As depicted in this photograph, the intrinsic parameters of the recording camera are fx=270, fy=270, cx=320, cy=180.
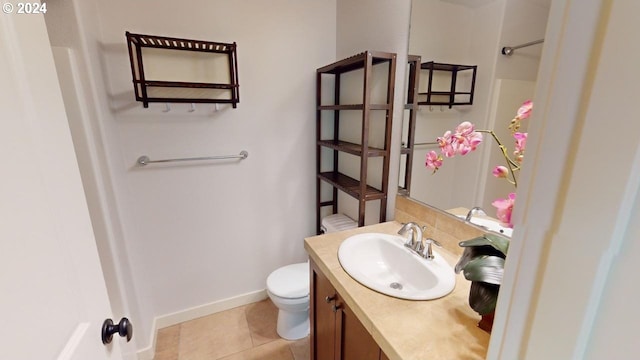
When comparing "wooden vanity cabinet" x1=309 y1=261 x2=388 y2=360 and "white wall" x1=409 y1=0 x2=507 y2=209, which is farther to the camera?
"white wall" x1=409 y1=0 x2=507 y2=209

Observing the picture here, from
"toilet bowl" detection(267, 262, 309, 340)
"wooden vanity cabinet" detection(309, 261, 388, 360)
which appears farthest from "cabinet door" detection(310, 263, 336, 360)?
"toilet bowl" detection(267, 262, 309, 340)

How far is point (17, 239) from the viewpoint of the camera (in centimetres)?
47

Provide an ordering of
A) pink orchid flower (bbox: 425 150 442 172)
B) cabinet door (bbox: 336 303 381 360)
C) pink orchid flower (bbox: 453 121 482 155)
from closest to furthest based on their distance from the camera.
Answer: cabinet door (bbox: 336 303 381 360) → pink orchid flower (bbox: 453 121 482 155) → pink orchid flower (bbox: 425 150 442 172)

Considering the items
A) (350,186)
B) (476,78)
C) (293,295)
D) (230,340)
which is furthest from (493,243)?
(230,340)

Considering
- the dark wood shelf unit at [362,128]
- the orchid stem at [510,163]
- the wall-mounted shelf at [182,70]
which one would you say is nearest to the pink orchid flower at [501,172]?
the orchid stem at [510,163]

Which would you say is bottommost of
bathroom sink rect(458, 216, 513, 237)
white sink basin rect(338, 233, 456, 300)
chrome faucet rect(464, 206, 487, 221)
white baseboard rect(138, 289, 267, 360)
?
white baseboard rect(138, 289, 267, 360)

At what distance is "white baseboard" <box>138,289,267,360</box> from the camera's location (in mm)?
1764

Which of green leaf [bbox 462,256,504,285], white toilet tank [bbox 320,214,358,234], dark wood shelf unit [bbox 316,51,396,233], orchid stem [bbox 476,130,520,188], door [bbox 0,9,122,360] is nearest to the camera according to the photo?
door [bbox 0,9,122,360]

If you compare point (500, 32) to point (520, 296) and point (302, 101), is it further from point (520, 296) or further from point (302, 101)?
point (302, 101)

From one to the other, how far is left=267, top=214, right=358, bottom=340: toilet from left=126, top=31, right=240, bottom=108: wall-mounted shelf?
3.77 ft

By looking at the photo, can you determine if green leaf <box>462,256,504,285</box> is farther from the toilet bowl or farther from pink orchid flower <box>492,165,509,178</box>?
the toilet bowl

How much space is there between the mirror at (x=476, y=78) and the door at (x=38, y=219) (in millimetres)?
1356

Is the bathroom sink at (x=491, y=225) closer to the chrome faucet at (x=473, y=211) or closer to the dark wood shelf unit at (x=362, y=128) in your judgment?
the chrome faucet at (x=473, y=211)

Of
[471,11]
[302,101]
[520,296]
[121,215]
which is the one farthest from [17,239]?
[302,101]
